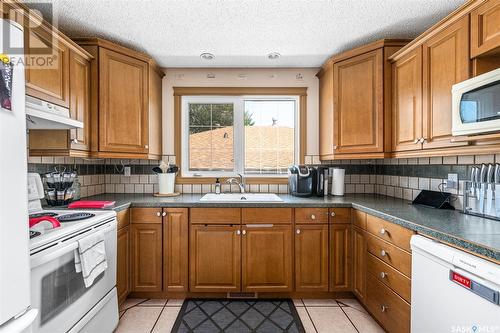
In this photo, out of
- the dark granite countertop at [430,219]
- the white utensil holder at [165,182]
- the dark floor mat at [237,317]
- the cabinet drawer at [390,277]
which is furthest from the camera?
the white utensil holder at [165,182]

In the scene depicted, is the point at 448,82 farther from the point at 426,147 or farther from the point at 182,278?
the point at 182,278

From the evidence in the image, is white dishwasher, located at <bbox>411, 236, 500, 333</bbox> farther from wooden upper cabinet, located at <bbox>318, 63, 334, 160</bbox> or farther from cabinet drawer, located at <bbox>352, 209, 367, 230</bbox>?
wooden upper cabinet, located at <bbox>318, 63, 334, 160</bbox>

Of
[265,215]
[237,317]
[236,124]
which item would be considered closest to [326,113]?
[236,124]

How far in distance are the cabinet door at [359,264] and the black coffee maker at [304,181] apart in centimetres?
57

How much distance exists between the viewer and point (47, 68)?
1.70m

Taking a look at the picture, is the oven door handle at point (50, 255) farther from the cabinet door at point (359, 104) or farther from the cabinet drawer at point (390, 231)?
the cabinet door at point (359, 104)

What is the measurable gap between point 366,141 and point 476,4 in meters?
1.12

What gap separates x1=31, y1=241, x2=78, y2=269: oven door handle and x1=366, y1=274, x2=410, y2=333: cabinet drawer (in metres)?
1.97

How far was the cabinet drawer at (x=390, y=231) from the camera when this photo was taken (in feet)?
4.92

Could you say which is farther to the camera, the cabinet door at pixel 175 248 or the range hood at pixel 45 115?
the cabinet door at pixel 175 248

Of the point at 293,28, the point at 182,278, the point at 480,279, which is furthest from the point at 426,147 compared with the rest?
the point at 182,278

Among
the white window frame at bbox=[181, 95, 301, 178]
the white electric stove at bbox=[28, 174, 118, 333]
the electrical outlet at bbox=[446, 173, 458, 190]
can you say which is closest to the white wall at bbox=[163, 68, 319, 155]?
the white window frame at bbox=[181, 95, 301, 178]

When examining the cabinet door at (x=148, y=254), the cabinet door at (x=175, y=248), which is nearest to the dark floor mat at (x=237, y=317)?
the cabinet door at (x=175, y=248)

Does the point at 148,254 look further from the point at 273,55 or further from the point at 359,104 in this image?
the point at 359,104
